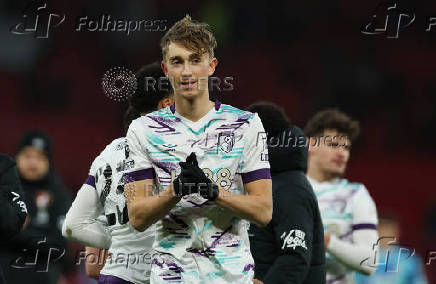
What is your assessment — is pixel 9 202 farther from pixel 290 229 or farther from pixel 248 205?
pixel 290 229

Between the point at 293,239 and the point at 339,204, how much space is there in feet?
7.06

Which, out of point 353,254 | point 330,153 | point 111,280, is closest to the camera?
point 111,280

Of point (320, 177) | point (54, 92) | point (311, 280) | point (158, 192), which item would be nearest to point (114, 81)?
point (158, 192)

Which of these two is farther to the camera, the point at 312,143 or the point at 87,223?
the point at 312,143

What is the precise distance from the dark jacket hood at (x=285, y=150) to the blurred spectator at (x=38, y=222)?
3.16 metres

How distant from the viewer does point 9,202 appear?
15.7 feet

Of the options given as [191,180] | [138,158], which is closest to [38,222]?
[138,158]

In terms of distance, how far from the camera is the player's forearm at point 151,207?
13.1ft

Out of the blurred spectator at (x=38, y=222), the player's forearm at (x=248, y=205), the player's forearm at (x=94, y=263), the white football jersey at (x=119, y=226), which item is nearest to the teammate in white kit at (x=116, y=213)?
the white football jersey at (x=119, y=226)

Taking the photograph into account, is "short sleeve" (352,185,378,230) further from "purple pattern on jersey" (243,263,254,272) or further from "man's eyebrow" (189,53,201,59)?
"man's eyebrow" (189,53,201,59)

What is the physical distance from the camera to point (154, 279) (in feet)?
13.8

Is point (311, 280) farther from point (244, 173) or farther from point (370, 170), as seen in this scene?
point (370, 170)

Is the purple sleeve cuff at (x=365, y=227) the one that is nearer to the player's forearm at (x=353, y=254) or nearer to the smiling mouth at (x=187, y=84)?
the player's forearm at (x=353, y=254)

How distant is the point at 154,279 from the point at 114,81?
1.56 m
